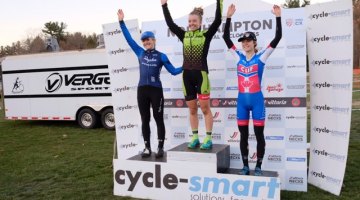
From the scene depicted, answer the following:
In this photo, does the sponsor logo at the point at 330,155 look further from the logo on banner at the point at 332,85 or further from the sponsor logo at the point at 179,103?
the sponsor logo at the point at 179,103

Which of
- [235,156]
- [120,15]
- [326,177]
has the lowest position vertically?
[326,177]

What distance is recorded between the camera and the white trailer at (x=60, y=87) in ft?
36.7

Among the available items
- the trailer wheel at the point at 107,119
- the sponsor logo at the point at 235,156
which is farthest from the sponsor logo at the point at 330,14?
the trailer wheel at the point at 107,119

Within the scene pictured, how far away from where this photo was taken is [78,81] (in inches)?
451

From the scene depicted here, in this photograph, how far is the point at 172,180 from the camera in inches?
205

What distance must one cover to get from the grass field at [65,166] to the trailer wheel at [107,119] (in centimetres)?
25

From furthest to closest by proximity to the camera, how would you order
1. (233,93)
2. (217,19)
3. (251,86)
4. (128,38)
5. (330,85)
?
(233,93), (128,38), (330,85), (217,19), (251,86)

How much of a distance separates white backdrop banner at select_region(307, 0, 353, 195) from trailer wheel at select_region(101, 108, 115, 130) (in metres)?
7.12

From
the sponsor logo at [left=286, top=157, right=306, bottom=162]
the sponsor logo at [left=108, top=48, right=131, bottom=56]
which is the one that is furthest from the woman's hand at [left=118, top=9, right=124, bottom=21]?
the sponsor logo at [left=286, top=157, right=306, bottom=162]

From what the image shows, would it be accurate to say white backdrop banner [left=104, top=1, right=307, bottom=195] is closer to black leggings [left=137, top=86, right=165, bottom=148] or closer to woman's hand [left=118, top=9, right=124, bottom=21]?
woman's hand [left=118, top=9, right=124, bottom=21]

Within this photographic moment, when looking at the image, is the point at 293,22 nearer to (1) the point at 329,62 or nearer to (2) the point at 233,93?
(1) the point at 329,62

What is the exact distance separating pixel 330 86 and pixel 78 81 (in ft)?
26.8

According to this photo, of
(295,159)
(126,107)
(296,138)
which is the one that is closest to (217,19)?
(296,138)

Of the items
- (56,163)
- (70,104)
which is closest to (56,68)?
(70,104)
